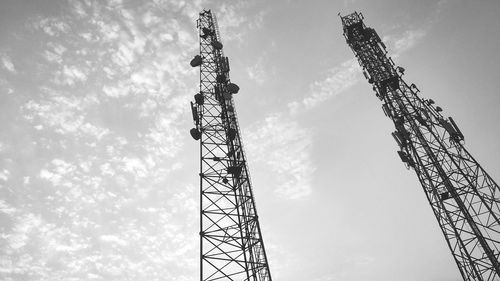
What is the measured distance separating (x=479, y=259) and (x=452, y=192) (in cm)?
438

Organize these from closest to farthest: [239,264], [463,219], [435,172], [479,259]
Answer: [239,264] → [479,259] → [463,219] → [435,172]

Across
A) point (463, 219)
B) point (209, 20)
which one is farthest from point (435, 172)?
point (209, 20)

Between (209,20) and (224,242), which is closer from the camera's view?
Result: (224,242)

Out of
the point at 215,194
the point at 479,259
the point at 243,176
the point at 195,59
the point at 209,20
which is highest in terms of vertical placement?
the point at 209,20

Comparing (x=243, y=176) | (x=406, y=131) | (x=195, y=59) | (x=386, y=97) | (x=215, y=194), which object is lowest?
(x=215, y=194)

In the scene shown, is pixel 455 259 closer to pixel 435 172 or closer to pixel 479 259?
pixel 479 259

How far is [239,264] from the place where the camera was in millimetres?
13109

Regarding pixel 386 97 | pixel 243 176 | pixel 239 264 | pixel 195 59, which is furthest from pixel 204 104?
pixel 386 97

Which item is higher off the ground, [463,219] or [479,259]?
[463,219]

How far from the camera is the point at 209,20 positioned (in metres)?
23.4

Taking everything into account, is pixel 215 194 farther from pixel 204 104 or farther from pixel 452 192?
pixel 452 192

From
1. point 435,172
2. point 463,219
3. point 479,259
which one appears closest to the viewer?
point 479,259

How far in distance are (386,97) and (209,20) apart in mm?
15964

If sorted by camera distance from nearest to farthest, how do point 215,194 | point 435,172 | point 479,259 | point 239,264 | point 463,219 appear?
point 239,264 < point 215,194 < point 479,259 < point 463,219 < point 435,172
